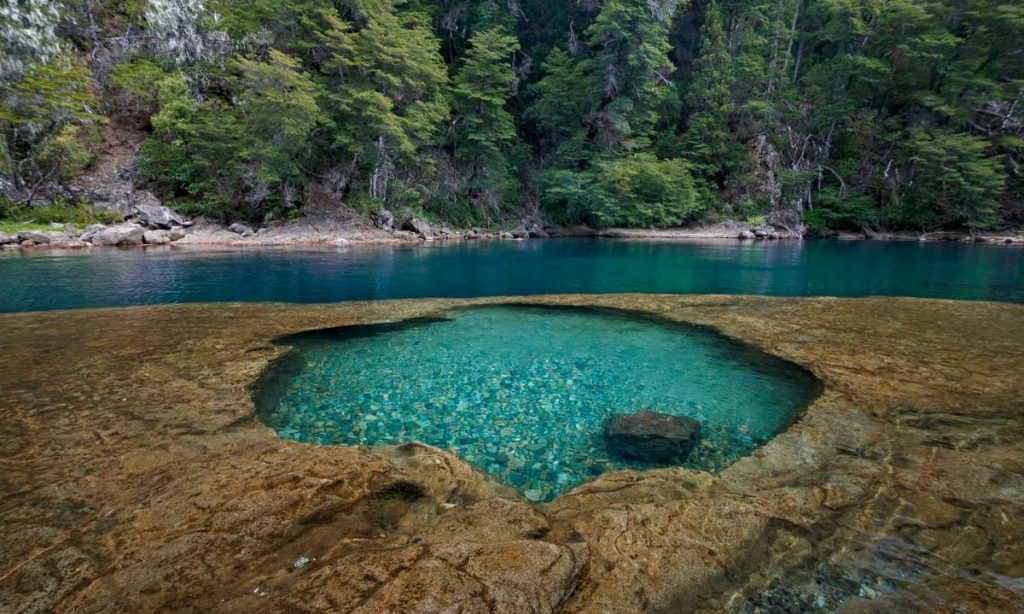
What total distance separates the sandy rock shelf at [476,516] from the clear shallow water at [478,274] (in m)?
7.54

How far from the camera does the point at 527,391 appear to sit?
617 centimetres

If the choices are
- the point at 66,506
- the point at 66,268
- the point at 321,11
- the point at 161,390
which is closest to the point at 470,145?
the point at 321,11

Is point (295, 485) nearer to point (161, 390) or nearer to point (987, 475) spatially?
point (161, 390)

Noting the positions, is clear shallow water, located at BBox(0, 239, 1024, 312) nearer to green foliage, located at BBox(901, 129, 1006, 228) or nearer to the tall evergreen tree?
green foliage, located at BBox(901, 129, 1006, 228)

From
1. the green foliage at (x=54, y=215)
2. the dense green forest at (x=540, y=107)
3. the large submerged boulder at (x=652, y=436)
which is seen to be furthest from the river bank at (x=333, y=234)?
the large submerged boulder at (x=652, y=436)

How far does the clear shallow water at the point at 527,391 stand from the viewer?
4.79 meters

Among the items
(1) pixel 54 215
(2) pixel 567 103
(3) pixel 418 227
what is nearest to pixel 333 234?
(3) pixel 418 227

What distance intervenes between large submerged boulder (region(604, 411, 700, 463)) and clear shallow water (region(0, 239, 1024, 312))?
770cm

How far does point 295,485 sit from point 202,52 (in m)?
35.3

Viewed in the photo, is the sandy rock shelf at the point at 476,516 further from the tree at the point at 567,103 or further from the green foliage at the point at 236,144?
the tree at the point at 567,103

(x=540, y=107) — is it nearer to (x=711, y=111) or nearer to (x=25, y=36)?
(x=711, y=111)

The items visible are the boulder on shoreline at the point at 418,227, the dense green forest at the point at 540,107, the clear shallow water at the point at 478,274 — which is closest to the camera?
the clear shallow water at the point at 478,274

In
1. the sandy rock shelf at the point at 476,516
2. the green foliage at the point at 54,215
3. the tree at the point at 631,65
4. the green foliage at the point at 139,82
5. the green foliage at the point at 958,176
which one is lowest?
the sandy rock shelf at the point at 476,516

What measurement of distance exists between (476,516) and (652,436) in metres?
2.38
